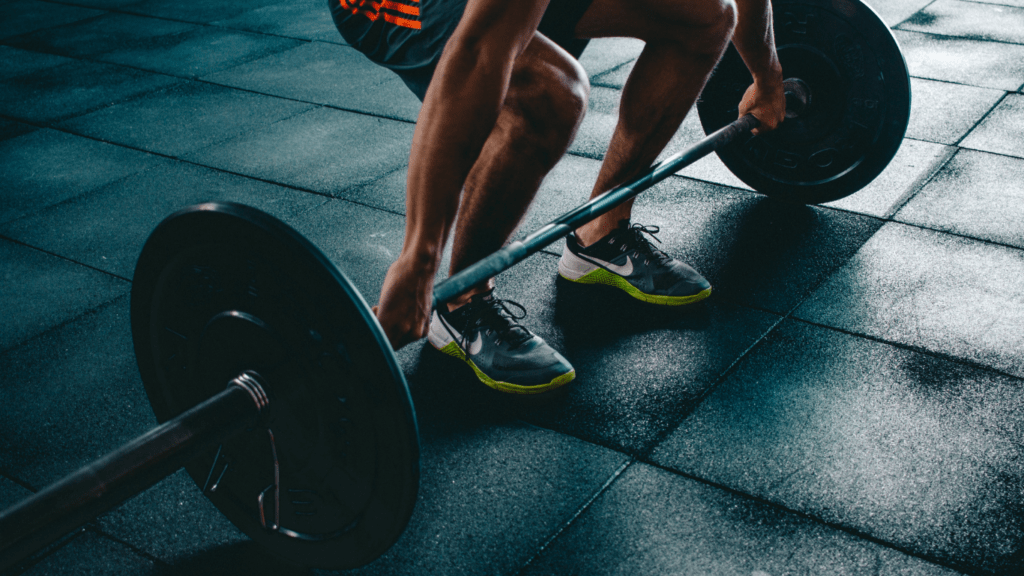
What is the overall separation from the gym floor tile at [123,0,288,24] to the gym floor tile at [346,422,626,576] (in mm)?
4914

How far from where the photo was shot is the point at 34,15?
6.11 meters

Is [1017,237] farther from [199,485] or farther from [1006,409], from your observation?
[199,485]

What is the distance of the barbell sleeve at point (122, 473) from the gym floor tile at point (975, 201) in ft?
7.45

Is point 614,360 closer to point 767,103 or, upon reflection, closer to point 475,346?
point 475,346

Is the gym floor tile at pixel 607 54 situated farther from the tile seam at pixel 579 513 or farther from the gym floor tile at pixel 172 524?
the gym floor tile at pixel 172 524

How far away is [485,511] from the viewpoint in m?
1.58

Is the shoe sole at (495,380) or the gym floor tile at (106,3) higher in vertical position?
the shoe sole at (495,380)

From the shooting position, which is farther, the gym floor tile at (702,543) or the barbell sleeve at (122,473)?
the gym floor tile at (702,543)

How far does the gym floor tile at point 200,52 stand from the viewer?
4.66 metres

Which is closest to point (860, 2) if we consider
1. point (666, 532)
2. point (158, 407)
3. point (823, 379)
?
point (823, 379)

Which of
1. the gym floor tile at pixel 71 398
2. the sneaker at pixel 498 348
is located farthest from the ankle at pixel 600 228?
the gym floor tile at pixel 71 398

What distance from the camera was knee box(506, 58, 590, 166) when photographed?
5.65 ft

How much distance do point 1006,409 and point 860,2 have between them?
1.25 m

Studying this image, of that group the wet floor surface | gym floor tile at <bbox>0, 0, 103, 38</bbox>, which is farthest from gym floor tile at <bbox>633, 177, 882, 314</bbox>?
gym floor tile at <bbox>0, 0, 103, 38</bbox>
